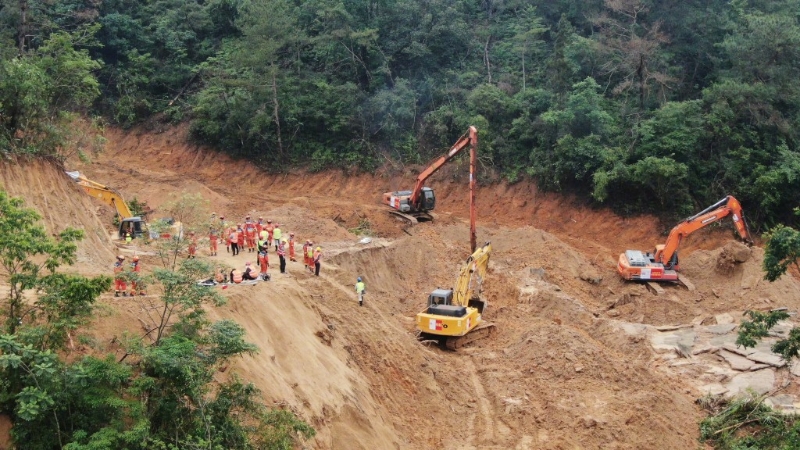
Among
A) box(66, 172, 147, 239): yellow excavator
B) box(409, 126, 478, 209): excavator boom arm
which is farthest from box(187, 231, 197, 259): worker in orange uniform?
box(409, 126, 478, 209): excavator boom arm

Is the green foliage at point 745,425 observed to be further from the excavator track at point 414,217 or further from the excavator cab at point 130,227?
the excavator cab at point 130,227

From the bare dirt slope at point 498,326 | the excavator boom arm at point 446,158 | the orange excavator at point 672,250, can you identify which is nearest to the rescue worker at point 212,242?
the bare dirt slope at point 498,326

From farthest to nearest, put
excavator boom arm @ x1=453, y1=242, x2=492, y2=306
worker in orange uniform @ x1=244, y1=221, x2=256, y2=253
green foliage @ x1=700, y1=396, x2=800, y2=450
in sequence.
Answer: worker in orange uniform @ x1=244, y1=221, x2=256, y2=253
excavator boom arm @ x1=453, y1=242, x2=492, y2=306
green foliage @ x1=700, y1=396, x2=800, y2=450

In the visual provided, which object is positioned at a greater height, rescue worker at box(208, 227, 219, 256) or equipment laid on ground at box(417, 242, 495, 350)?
rescue worker at box(208, 227, 219, 256)

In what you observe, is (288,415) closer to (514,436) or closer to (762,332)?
(514,436)

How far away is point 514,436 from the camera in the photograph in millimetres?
21438

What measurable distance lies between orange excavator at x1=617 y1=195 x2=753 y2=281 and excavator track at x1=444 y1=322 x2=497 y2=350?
9.15 metres

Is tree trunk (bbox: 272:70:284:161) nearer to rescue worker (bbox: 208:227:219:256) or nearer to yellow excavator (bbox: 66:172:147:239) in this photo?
yellow excavator (bbox: 66:172:147:239)

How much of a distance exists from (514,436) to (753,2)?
35755mm

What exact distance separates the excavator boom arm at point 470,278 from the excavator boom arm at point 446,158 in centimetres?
499

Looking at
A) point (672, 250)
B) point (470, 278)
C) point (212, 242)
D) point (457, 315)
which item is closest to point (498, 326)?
point (470, 278)

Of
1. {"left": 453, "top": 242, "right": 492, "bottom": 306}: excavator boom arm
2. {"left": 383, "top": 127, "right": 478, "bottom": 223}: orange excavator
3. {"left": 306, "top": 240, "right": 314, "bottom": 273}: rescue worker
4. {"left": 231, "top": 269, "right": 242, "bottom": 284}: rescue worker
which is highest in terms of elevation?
{"left": 231, "top": 269, "right": 242, "bottom": 284}: rescue worker

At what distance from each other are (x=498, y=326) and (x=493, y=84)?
24.7 metres

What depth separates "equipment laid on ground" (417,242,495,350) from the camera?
25.6m
